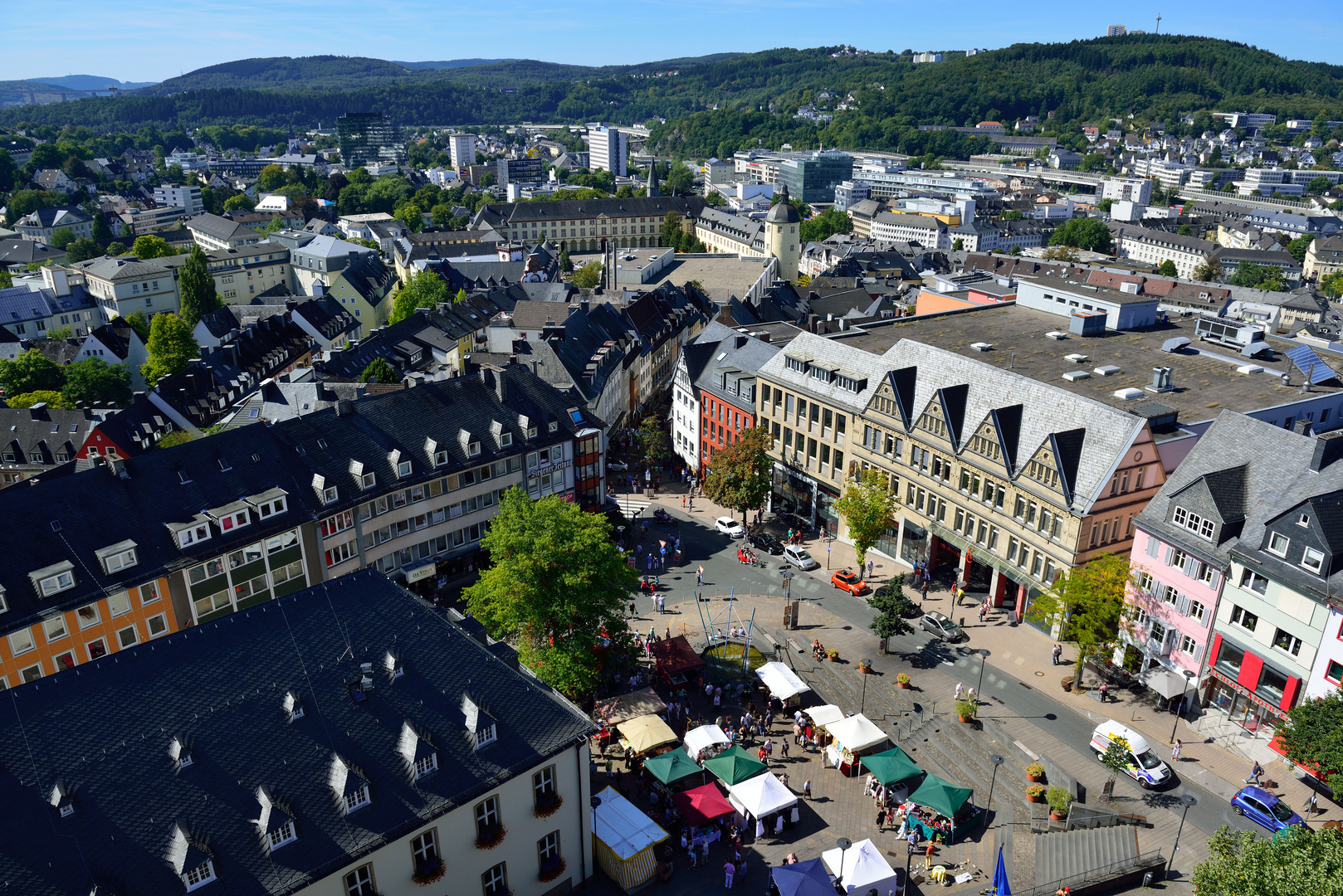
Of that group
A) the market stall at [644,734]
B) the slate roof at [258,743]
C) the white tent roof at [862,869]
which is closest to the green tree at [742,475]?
the market stall at [644,734]

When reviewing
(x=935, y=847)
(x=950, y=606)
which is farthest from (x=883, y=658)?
(x=935, y=847)

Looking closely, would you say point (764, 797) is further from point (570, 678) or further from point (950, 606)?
point (950, 606)

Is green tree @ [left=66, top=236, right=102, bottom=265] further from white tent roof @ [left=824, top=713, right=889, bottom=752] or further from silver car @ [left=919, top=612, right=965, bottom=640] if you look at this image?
white tent roof @ [left=824, top=713, right=889, bottom=752]

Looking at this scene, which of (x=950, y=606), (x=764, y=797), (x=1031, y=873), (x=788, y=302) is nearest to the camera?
(x=1031, y=873)

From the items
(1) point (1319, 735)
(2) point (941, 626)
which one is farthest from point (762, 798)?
(1) point (1319, 735)

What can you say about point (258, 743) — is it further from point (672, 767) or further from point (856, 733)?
point (856, 733)

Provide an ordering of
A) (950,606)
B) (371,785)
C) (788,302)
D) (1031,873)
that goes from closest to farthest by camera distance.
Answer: (371,785) < (1031,873) < (950,606) < (788,302)

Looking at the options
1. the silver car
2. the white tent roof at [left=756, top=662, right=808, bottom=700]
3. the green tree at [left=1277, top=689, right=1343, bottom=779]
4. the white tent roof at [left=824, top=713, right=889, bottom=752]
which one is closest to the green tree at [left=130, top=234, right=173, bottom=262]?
the white tent roof at [left=756, top=662, right=808, bottom=700]
